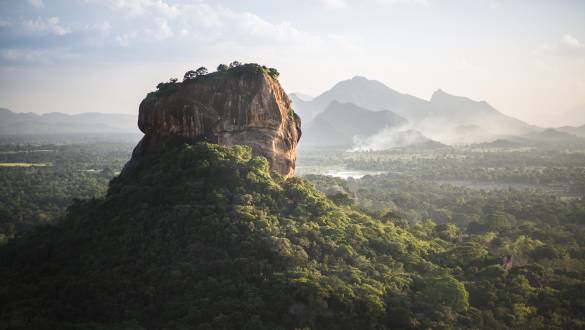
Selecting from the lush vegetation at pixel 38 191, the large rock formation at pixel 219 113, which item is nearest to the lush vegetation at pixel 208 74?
the large rock formation at pixel 219 113

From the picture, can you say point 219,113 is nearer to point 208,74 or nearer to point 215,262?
point 208,74

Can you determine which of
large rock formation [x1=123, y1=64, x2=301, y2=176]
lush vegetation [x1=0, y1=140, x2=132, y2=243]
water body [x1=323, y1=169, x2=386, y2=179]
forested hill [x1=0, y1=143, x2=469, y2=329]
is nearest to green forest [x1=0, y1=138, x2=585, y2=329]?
forested hill [x1=0, y1=143, x2=469, y2=329]

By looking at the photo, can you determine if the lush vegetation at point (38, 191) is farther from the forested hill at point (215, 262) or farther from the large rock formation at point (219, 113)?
the large rock formation at point (219, 113)

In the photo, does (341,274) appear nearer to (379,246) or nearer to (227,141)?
(379,246)

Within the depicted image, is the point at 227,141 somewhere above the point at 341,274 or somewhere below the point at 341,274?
above

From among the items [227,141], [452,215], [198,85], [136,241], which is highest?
[198,85]

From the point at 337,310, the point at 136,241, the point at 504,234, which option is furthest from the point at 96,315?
the point at 504,234
